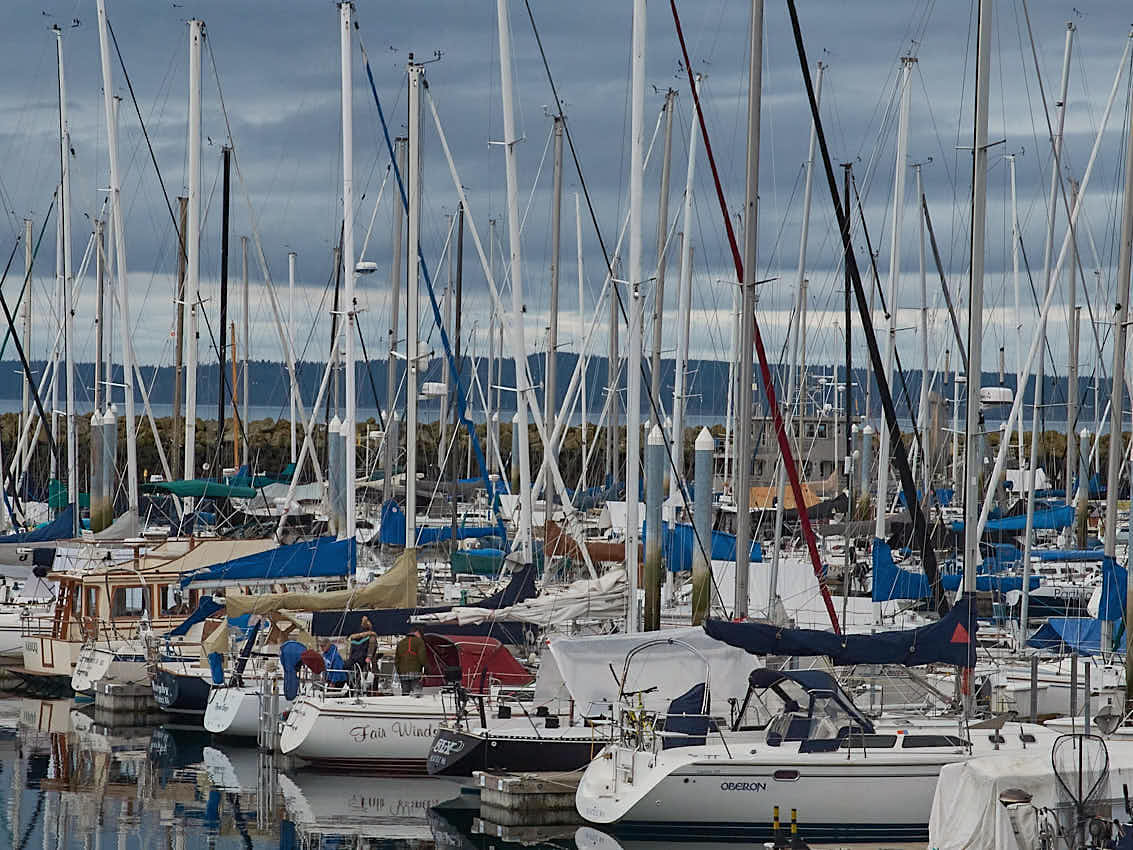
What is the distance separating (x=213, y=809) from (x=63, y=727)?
692 centimetres

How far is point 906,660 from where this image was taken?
21.1 meters

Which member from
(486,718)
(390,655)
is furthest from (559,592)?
(486,718)

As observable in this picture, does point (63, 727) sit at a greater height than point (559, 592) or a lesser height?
lesser

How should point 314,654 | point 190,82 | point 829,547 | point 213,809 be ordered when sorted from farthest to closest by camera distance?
point 829,547
point 190,82
point 314,654
point 213,809

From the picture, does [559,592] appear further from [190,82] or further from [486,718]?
[190,82]

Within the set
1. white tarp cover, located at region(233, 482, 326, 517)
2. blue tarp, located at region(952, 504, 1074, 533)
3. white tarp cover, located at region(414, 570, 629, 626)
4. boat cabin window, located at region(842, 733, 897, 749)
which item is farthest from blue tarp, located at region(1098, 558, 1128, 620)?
white tarp cover, located at region(233, 482, 326, 517)

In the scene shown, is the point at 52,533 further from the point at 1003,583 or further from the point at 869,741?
the point at 869,741

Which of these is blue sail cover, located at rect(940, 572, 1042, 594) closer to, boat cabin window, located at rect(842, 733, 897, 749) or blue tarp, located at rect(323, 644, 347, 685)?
blue tarp, located at rect(323, 644, 347, 685)

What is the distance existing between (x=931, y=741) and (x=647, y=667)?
417cm

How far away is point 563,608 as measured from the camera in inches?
1081

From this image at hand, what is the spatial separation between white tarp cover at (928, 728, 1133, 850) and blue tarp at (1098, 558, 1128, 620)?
32.2ft

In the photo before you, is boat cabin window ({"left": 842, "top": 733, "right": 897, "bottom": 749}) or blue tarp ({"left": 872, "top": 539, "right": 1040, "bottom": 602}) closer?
boat cabin window ({"left": 842, "top": 733, "right": 897, "bottom": 749})

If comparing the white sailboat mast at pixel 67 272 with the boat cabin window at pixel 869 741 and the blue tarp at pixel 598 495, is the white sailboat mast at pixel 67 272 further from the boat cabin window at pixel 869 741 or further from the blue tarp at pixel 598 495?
the boat cabin window at pixel 869 741

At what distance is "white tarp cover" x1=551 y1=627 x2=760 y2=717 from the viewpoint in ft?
73.0
